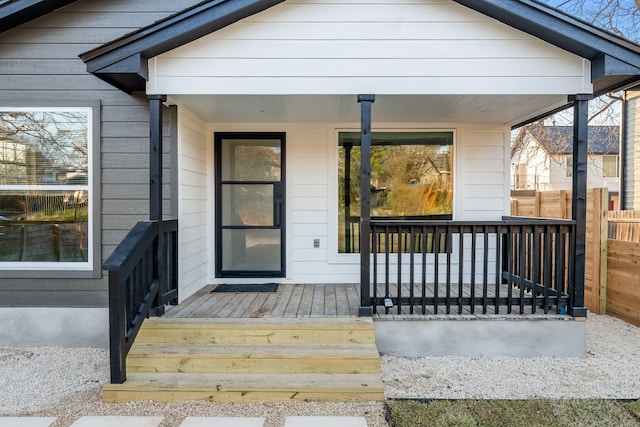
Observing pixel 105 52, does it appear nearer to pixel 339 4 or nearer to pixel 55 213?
pixel 55 213

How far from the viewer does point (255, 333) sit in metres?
3.21

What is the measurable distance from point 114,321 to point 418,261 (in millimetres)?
3446

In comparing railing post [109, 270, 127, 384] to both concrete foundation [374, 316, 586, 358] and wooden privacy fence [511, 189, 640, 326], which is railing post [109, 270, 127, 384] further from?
wooden privacy fence [511, 189, 640, 326]

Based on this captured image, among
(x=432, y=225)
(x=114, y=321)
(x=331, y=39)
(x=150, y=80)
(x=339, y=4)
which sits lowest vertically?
(x=114, y=321)

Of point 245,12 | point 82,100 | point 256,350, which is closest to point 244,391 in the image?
point 256,350

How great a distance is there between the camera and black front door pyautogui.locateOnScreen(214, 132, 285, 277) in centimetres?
476

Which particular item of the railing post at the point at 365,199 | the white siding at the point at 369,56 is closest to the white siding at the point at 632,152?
the white siding at the point at 369,56

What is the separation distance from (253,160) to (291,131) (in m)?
0.61

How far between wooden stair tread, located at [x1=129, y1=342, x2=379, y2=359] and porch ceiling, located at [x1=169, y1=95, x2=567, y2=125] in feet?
7.43

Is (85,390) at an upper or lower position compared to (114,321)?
lower

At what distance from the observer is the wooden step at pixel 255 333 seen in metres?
3.21

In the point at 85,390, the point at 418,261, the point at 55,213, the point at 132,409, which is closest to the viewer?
the point at 132,409

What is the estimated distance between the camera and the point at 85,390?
2.96 meters

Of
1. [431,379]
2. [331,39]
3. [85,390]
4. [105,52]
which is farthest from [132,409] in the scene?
[331,39]
